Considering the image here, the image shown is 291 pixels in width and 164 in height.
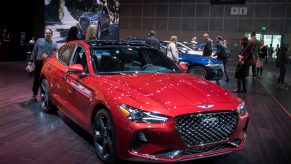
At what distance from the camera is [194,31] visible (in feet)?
104

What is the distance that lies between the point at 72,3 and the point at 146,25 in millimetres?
15853

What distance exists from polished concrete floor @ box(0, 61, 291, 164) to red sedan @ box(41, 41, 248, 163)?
435 mm

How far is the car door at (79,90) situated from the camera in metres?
4.54

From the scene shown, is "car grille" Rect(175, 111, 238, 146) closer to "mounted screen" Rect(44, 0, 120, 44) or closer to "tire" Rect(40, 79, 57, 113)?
"tire" Rect(40, 79, 57, 113)

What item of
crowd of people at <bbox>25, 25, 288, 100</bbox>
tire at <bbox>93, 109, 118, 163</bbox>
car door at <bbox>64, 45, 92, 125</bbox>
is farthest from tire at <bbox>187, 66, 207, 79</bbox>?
tire at <bbox>93, 109, 118, 163</bbox>

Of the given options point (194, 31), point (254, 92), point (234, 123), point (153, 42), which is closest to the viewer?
point (234, 123)

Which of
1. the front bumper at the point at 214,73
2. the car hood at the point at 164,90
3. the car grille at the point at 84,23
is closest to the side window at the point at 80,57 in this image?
the car hood at the point at 164,90

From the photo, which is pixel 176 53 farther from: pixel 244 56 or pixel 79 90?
pixel 79 90

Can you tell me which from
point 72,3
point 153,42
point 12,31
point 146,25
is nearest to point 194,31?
point 146,25

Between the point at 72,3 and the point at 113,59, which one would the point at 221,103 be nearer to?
the point at 113,59

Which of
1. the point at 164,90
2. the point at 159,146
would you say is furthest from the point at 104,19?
the point at 159,146

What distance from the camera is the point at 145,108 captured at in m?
3.54

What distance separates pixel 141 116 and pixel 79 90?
1.54 metres

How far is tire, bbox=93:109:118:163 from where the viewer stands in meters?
3.83
